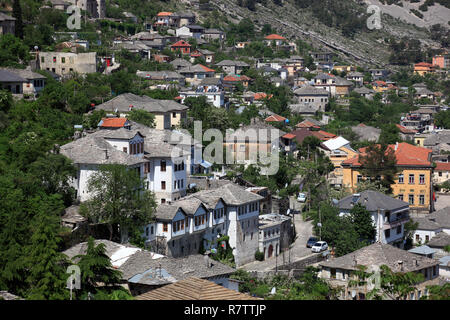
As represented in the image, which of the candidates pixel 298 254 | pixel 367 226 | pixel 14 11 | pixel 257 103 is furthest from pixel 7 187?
pixel 257 103

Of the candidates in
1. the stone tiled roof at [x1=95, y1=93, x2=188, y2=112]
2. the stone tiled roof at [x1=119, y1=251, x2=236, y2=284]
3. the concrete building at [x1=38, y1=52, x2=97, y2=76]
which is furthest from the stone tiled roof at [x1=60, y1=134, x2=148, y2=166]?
the concrete building at [x1=38, y1=52, x2=97, y2=76]

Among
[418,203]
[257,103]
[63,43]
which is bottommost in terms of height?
[418,203]

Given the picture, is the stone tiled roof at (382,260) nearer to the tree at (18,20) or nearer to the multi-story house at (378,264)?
the multi-story house at (378,264)

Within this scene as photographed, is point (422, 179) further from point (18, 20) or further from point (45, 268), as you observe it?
point (45, 268)

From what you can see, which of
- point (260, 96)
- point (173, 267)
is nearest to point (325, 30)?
point (260, 96)

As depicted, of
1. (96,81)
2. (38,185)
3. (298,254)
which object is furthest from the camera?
(96,81)

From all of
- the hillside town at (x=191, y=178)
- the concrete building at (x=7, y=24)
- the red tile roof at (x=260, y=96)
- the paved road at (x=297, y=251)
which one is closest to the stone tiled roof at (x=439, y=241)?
the hillside town at (x=191, y=178)

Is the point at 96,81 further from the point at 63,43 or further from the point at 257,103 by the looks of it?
the point at 257,103
